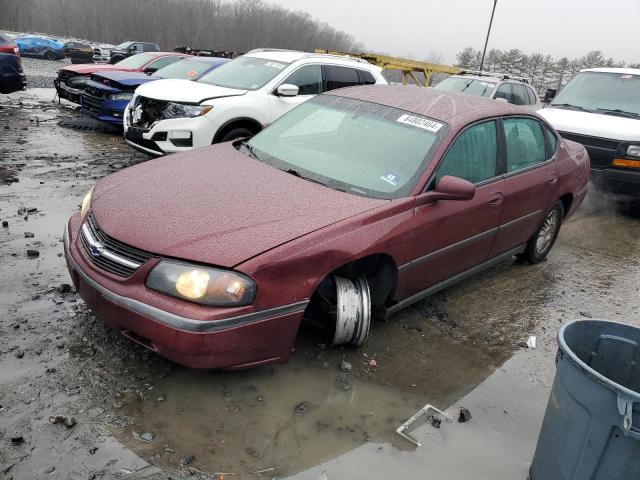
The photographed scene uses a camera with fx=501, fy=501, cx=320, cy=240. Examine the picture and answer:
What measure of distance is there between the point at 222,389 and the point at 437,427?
1.23m

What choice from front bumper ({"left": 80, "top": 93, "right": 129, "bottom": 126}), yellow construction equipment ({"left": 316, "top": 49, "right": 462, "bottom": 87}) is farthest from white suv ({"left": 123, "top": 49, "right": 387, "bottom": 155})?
yellow construction equipment ({"left": 316, "top": 49, "right": 462, "bottom": 87})

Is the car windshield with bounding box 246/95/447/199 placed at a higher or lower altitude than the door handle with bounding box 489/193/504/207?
higher

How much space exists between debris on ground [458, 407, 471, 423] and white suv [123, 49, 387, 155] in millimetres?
4825

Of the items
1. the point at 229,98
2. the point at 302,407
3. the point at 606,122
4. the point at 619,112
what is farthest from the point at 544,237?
the point at 229,98

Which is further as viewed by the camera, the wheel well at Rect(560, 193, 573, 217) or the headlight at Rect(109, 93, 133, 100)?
the headlight at Rect(109, 93, 133, 100)

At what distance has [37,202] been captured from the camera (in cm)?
548

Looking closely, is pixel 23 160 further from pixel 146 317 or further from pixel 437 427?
pixel 437 427

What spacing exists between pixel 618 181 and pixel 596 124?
0.94 m

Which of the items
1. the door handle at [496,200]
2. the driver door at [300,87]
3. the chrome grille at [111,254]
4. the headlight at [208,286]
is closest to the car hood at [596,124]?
the driver door at [300,87]

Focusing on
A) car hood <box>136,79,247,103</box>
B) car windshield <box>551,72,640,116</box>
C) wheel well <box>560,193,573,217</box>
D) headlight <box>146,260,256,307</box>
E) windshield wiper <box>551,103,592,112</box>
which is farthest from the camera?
windshield wiper <box>551,103,592,112</box>

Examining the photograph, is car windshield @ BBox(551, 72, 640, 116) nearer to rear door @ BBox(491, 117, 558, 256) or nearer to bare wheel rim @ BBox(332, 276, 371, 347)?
rear door @ BBox(491, 117, 558, 256)

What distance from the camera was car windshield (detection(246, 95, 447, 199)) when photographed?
3408 mm

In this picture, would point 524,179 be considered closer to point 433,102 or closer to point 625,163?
point 433,102

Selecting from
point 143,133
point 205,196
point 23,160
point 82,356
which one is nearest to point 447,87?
point 143,133
